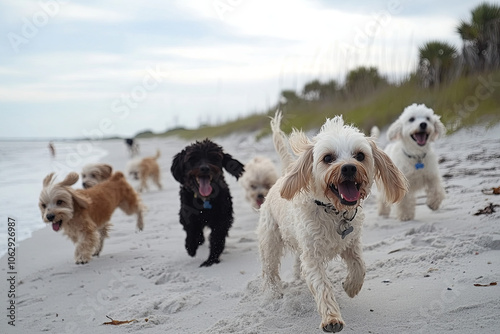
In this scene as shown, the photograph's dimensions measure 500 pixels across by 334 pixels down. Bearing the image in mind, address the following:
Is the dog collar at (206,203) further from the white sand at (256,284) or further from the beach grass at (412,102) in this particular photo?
the beach grass at (412,102)

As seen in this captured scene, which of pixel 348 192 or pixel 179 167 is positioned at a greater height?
pixel 179 167

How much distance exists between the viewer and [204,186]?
560cm

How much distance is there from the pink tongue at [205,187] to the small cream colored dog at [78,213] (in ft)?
4.78

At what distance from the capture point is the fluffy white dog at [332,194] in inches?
123

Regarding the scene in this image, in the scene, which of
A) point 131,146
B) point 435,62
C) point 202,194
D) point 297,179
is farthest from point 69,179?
point 131,146

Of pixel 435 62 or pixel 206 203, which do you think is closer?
pixel 206 203

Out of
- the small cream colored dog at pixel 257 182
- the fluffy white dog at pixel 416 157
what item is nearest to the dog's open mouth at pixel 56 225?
the small cream colored dog at pixel 257 182

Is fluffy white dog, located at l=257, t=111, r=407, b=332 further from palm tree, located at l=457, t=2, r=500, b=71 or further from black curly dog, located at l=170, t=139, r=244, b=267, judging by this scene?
palm tree, located at l=457, t=2, r=500, b=71

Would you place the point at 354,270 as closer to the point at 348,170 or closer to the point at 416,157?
the point at 348,170

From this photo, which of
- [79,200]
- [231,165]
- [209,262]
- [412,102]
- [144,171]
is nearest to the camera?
[209,262]

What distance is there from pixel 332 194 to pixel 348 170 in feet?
→ 0.71

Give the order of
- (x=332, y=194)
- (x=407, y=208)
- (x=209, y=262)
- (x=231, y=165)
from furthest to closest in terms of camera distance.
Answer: (x=231, y=165) → (x=407, y=208) → (x=209, y=262) → (x=332, y=194)

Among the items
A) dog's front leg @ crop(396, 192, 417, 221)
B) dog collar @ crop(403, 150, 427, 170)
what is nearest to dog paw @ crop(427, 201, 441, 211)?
dog's front leg @ crop(396, 192, 417, 221)

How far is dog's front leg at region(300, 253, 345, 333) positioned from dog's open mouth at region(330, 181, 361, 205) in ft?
1.63
